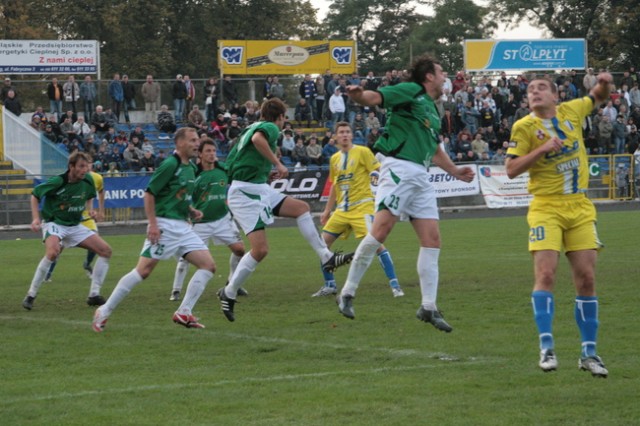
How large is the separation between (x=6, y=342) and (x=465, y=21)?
88.2 metres

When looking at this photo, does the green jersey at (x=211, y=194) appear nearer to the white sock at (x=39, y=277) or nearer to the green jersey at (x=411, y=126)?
the white sock at (x=39, y=277)

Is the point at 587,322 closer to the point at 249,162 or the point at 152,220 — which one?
the point at 152,220

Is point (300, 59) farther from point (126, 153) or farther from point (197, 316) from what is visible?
point (197, 316)

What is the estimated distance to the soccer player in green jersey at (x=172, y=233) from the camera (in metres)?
10.9

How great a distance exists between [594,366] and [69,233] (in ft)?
25.4

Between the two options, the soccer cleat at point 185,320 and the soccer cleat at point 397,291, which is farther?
the soccer cleat at point 397,291

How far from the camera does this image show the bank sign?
47750mm

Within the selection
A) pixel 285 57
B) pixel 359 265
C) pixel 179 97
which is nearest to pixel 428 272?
pixel 359 265

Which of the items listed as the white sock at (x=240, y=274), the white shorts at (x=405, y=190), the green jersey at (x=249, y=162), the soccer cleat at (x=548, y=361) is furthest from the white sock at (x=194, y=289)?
the soccer cleat at (x=548, y=361)

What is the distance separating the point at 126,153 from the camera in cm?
3366

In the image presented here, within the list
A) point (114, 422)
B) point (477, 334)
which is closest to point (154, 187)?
point (477, 334)

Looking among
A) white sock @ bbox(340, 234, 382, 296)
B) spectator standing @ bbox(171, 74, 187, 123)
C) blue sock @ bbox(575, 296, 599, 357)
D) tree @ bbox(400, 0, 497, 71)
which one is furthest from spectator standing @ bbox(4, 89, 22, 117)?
tree @ bbox(400, 0, 497, 71)

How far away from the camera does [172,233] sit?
10.9 metres

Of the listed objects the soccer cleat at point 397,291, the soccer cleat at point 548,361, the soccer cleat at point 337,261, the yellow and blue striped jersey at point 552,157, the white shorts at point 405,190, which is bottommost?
the soccer cleat at point 397,291
